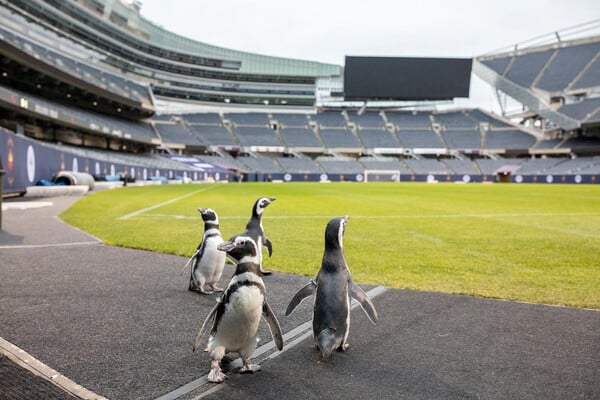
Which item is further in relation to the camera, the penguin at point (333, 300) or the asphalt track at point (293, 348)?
the penguin at point (333, 300)

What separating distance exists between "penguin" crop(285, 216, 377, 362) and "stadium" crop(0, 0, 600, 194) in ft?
150

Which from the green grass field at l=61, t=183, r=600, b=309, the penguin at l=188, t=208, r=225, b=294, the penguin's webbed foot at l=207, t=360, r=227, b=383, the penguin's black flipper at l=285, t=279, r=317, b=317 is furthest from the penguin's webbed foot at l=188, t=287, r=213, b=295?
the penguin's webbed foot at l=207, t=360, r=227, b=383

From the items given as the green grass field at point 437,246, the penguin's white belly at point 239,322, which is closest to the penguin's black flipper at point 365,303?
the penguin's white belly at point 239,322

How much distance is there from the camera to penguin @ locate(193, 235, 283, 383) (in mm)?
2736

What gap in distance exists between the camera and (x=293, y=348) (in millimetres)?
3064

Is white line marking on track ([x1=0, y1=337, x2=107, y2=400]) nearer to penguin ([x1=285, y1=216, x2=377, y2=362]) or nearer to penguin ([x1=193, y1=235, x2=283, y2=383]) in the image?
penguin ([x1=193, y1=235, x2=283, y2=383])

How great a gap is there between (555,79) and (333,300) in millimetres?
82802

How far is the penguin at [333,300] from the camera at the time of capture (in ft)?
9.62

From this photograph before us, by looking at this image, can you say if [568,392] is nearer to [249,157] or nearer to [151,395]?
[151,395]

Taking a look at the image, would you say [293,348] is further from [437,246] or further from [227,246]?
[437,246]

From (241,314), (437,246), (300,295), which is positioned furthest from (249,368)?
(437,246)

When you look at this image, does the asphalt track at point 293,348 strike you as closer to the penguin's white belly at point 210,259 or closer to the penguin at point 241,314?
the penguin at point 241,314

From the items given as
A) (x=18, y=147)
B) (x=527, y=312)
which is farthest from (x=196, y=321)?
(x=18, y=147)

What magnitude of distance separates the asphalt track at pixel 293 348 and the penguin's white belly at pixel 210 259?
297 millimetres
